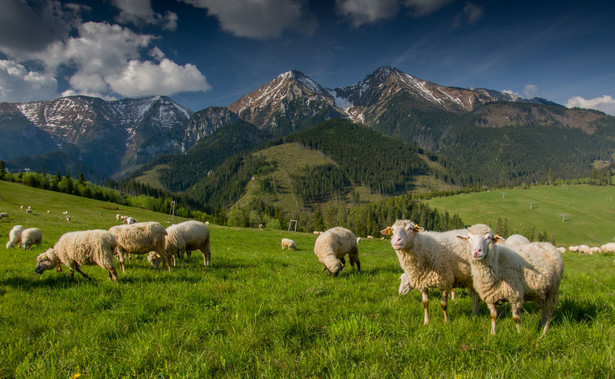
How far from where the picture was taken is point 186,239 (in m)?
13.8

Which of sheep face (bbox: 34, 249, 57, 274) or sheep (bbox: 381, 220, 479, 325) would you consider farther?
sheep face (bbox: 34, 249, 57, 274)

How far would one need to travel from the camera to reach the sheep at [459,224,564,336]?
19.1ft

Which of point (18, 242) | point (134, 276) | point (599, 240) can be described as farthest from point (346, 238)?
point (599, 240)

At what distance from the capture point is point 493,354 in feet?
15.3

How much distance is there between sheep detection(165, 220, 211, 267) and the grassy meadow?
464 centimetres

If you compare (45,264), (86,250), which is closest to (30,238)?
(45,264)

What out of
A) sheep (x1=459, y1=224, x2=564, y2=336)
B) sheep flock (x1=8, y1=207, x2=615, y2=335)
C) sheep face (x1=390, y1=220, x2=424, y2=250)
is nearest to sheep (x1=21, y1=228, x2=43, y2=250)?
sheep flock (x1=8, y1=207, x2=615, y2=335)

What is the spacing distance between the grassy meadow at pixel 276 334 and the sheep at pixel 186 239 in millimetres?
4644

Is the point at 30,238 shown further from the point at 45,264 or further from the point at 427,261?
the point at 427,261

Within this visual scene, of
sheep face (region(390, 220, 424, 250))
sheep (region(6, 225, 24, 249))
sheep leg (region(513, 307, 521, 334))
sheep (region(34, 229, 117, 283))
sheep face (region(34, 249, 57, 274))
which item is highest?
sheep face (region(390, 220, 424, 250))

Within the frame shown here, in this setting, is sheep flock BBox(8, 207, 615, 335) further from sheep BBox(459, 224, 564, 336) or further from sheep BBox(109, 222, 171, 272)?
sheep BBox(109, 222, 171, 272)

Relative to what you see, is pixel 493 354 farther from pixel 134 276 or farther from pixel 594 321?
pixel 134 276

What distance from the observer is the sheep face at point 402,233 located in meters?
6.75

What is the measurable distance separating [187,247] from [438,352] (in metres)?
12.7
